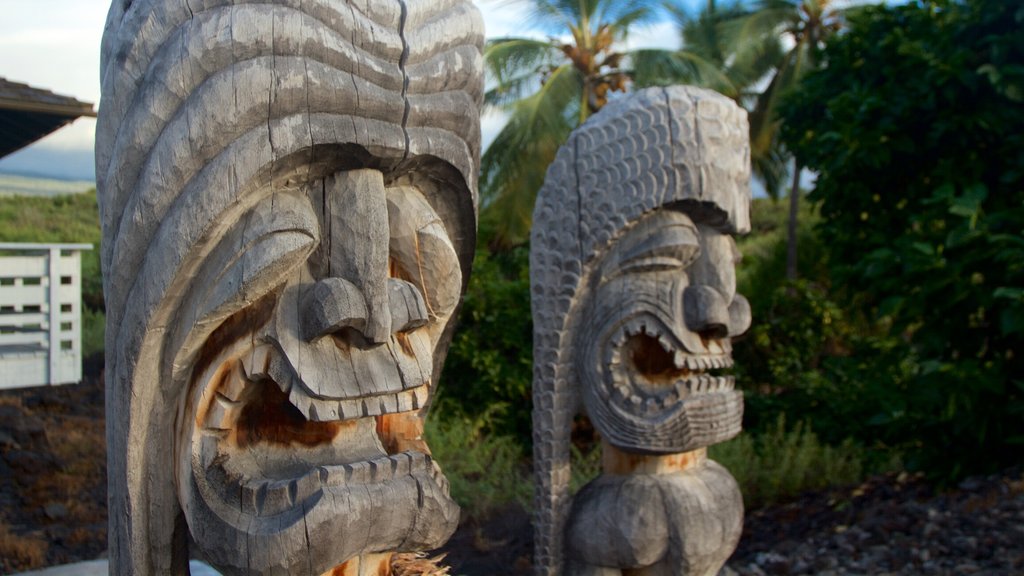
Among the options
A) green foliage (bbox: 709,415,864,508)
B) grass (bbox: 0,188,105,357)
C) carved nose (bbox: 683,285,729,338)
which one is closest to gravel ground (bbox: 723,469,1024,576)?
green foliage (bbox: 709,415,864,508)

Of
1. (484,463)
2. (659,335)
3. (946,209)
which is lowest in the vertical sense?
(484,463)

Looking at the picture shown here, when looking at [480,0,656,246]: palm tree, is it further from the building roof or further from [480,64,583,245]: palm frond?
the building roof

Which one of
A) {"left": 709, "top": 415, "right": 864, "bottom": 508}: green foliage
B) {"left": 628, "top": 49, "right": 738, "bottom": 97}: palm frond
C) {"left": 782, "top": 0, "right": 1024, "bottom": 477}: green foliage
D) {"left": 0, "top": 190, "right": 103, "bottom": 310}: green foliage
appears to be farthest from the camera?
{"left": 628, "top": 49, "right": 738, "bottom": 97}: palm frond

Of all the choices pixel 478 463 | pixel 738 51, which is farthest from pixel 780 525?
pixel 738 51

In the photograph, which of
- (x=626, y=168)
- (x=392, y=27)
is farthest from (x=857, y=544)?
(x=392, y=27)

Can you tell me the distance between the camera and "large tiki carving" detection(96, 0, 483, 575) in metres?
1.57

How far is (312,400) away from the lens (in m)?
1.63

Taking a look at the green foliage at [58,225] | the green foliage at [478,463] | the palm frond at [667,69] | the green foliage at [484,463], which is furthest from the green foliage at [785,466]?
the palm frond at [667,69]

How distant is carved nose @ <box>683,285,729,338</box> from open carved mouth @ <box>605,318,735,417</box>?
86mm

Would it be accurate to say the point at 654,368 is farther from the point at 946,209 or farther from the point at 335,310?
the point at 946,209

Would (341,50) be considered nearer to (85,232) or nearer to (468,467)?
(468,467)

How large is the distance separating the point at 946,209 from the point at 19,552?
5.42 meters

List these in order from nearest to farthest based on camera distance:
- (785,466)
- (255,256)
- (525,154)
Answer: (255,256), (785,466), (525,154)

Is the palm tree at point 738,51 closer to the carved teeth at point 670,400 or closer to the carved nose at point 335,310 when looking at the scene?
the carved teeth at point 670,400
